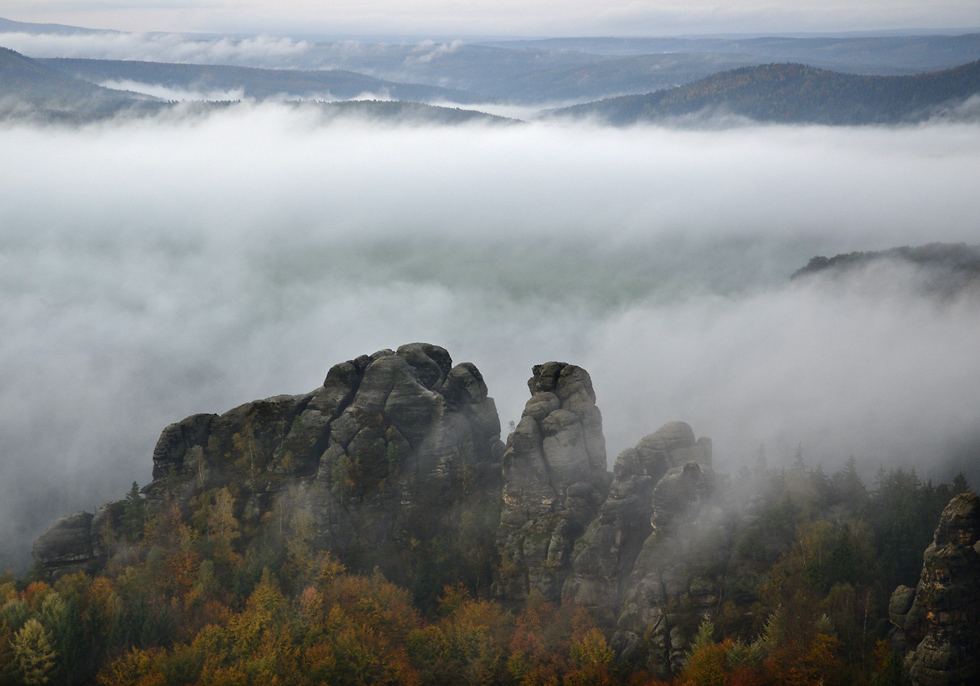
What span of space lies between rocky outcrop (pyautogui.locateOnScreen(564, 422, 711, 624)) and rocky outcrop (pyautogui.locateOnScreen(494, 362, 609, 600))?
2.17 metres

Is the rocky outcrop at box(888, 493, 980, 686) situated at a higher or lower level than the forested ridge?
higher

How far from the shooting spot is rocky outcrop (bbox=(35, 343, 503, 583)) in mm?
80250

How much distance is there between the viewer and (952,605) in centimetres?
5484

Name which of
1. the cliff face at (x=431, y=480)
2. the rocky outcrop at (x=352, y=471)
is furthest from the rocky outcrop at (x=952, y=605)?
the rocky outcrop at (x=352, y=471)

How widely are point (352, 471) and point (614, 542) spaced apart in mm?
27423

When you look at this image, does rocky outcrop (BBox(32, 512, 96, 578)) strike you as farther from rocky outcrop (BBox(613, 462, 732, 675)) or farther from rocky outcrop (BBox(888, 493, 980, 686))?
rocky outcrop (BBox(888, 493, 980, 686))

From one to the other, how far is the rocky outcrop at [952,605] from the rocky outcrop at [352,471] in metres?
38.4

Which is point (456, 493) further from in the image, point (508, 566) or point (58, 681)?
point (58, 681)

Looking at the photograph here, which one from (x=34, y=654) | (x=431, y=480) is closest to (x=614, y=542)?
(x=431, y=480)

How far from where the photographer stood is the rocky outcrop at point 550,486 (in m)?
75.1

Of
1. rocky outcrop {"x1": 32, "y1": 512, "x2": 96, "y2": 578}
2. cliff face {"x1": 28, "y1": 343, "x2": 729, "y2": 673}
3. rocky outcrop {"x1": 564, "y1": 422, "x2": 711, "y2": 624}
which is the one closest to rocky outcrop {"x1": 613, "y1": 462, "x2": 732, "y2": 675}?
cliff face {"x1": 28, "y1": 343, "x2": 729, "y2": 673}

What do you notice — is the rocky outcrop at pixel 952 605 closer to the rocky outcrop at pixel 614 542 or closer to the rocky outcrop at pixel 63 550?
the rocky outcrop at pixel 614 542

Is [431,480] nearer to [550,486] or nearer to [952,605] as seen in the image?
[550,486]

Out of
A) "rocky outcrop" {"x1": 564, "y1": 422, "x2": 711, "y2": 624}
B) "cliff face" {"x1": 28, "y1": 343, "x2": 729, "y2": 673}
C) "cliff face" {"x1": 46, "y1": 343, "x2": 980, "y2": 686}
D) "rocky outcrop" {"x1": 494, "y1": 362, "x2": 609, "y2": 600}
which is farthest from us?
"rocky outcrop" {"x1": 494, "y1": 362, "x2": 609, "y2": 600}
